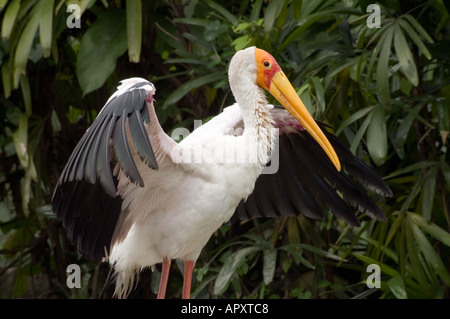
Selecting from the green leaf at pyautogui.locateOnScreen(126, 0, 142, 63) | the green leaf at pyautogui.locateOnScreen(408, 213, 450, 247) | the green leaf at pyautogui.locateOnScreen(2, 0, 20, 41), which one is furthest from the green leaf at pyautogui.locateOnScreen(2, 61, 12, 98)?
the green leaf at pyautogui.locateOnScreen(408, 213, 450, 247)

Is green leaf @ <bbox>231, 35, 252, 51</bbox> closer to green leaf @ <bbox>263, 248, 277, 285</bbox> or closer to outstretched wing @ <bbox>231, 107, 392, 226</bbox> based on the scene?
outstretched wing @ <bbox>231, 107, 392, 226</bbox>

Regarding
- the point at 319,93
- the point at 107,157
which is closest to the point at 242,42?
the point at 319,93

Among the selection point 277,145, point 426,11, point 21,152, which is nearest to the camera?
point 277,145

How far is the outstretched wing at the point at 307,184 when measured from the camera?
2.93m

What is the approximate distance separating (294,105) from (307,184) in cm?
46

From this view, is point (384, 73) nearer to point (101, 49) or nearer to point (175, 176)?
point (175, 176)

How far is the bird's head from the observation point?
8.54ft

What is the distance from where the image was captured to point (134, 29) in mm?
3461

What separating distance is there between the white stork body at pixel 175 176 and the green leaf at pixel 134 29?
0.76 m

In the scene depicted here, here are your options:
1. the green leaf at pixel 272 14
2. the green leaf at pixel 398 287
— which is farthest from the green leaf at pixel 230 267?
the green leaf at pixel 272 14
